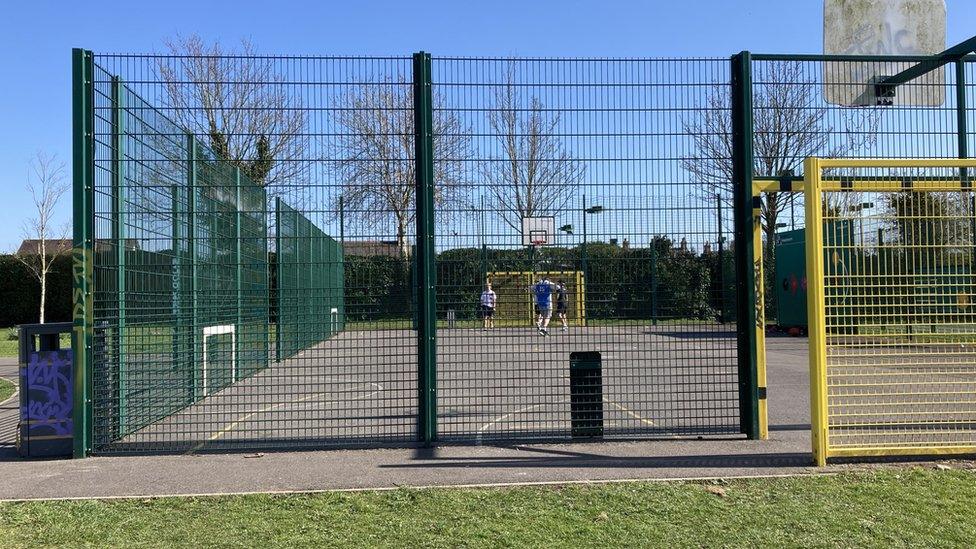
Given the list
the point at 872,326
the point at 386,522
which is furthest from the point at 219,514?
the point at 872,326

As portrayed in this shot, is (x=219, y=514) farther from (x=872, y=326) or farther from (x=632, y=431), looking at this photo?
A: (x=872, y=326)

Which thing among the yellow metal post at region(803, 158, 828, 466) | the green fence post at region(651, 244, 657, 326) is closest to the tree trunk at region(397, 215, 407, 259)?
the green fence post at region(651, 244, 657, 326)

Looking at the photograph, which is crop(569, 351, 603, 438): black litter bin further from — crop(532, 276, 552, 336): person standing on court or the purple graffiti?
the purple graffiti

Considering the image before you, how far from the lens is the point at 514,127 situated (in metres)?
7.13

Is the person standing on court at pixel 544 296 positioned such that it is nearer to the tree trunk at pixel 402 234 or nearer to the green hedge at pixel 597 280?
the green hedge at pixel 597 280

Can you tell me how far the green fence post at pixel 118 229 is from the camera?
7152 mm

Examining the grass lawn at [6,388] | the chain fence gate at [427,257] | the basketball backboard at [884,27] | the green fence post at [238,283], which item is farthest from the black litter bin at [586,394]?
the grass lawn at [6,388]

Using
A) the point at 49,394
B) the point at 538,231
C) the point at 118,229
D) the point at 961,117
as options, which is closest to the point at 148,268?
the point at 118,229

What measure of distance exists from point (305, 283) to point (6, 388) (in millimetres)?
5223

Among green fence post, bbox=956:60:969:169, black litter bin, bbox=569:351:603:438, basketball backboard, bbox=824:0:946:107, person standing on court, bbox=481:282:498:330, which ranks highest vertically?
basketball backboard, bbox=824:0:946:107

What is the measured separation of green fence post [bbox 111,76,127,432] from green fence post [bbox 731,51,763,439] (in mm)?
5883

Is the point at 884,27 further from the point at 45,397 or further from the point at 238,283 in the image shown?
the point at 45,397

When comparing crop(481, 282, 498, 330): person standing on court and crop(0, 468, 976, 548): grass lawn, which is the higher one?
crop(481, 282, 498, 330): person standing on court

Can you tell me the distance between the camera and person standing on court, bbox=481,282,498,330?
23.9 ft
